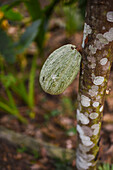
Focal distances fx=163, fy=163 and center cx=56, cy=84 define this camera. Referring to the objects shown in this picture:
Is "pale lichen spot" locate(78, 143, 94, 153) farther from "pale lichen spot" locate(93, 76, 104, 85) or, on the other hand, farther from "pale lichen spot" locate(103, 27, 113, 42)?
"pale lichen spot" locate(103, 27, 113, 42)

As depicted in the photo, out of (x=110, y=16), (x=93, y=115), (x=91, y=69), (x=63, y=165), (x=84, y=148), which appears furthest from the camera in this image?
(x=63, y=165)

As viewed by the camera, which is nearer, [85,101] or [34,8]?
[85,101]

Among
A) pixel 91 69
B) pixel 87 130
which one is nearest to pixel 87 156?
pixel 87 130

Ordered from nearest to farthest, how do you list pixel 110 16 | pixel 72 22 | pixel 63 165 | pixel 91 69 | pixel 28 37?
pixel 110 16 < pixel 91 69 < pixel 63 165 < pixel 28 37 < pixel 72 22

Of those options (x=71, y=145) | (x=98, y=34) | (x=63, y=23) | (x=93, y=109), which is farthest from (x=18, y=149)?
(x=63, y=23)

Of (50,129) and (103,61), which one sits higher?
(103,61)

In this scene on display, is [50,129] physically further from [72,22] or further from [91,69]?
[72,22]

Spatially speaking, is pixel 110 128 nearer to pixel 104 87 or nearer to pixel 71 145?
pixel 71 145

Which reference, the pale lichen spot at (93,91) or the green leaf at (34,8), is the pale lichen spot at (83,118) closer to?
the pale lichen spot at (93,91)

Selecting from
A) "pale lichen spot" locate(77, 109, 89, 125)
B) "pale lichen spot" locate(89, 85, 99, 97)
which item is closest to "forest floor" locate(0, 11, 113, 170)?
"pale lichen spot" locate(77, 109, 89, 125)
